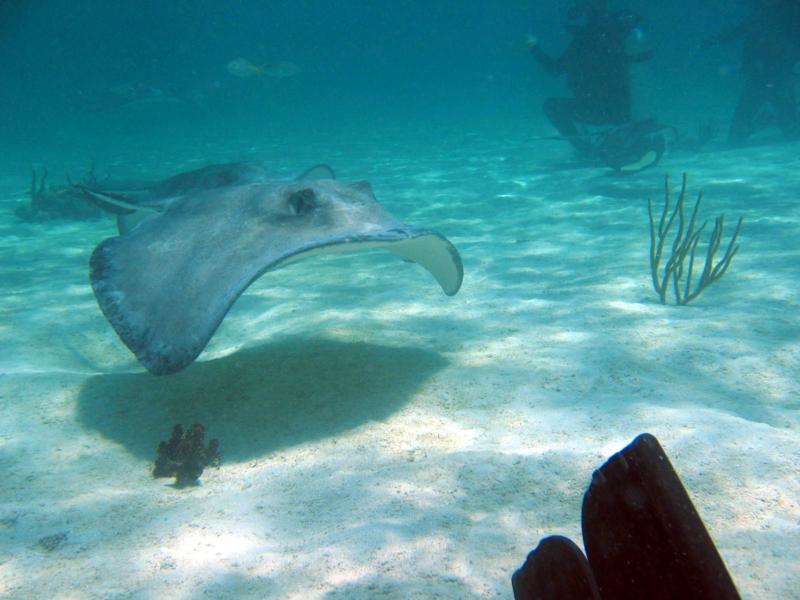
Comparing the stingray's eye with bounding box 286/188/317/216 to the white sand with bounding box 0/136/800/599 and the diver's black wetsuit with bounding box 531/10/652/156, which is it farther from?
the diver's black wetsuit with bounding box 531/10/652/156

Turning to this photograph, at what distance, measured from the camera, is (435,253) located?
14.6ft

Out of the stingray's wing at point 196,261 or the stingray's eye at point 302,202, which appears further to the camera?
the stingray's eye at point 302,202

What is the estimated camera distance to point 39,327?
6.17 m

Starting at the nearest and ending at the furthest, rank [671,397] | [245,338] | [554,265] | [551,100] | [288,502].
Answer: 1. [288,502]
2. [671,397]
3. [245,338]
4. [554,265]
5. [551,100]

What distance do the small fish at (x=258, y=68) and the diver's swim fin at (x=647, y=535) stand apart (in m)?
20.0

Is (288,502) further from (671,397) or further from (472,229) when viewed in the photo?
(472,229)

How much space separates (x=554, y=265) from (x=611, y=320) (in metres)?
2.49

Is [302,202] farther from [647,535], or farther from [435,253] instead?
[647,535]

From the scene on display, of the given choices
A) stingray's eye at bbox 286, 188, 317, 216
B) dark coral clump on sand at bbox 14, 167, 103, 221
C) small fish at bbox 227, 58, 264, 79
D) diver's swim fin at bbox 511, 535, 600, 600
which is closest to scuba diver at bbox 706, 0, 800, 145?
small fish at bbox 227, 58, 264, 79

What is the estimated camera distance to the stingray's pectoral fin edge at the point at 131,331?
10.00ft

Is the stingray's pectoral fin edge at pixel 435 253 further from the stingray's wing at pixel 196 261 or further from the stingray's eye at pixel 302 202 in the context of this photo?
the stingray's eye at pixel 302 202

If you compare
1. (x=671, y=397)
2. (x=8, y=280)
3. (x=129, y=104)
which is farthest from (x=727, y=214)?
(x=129, y=104)

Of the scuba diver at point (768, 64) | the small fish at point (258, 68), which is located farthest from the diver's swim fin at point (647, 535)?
the scuba diver at point (768, 64)

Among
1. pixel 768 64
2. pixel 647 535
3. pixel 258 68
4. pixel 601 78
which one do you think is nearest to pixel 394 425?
pixel 647 535
